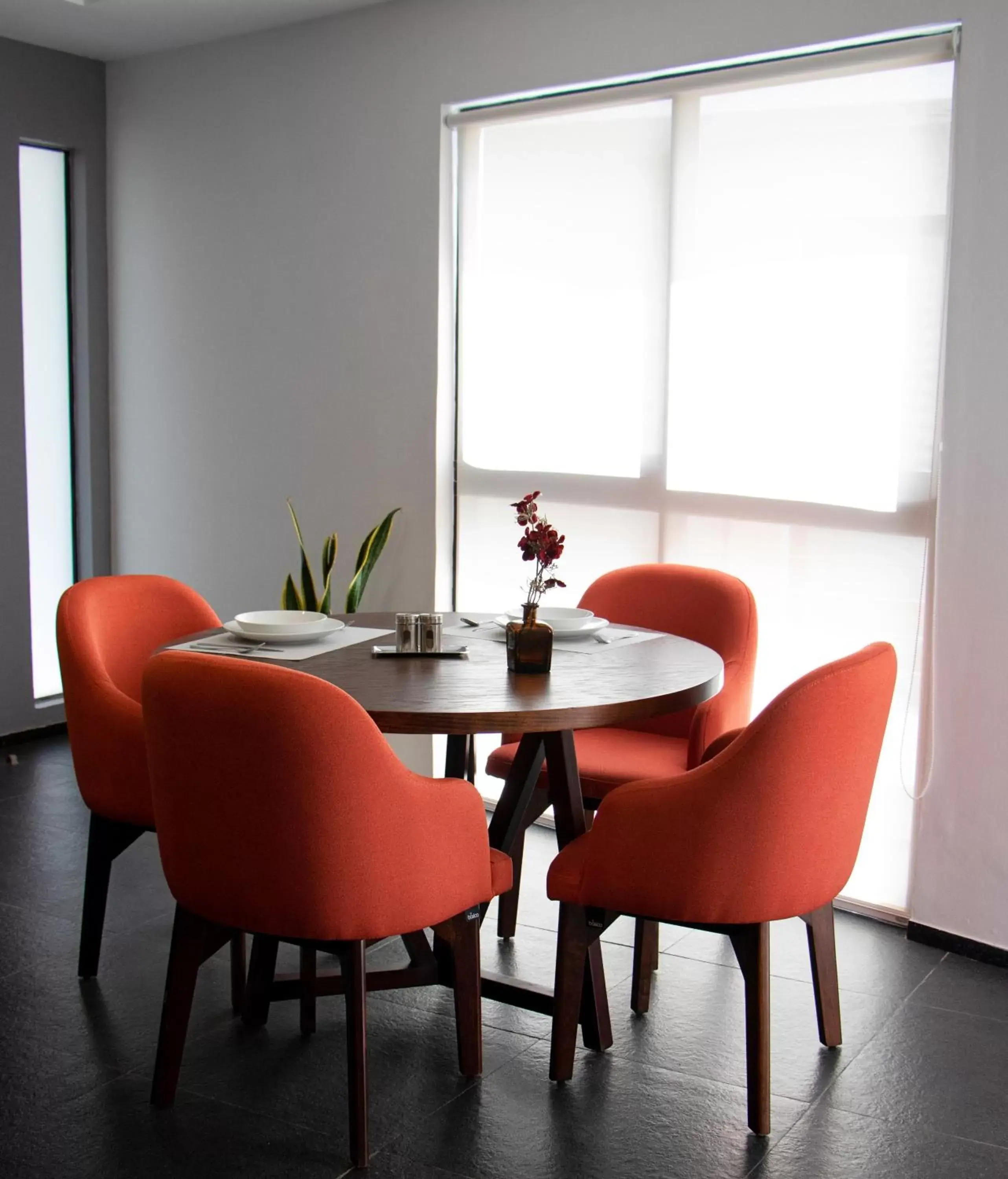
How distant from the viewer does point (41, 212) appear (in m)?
5.05

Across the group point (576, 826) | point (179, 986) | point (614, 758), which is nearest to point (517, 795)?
point (576, 826)

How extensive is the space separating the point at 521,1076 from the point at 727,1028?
505 mm

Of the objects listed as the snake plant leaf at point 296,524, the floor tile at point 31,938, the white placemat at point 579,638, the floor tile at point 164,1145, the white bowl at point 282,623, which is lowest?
the floor tile at point 164,1145

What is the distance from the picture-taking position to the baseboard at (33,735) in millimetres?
4988

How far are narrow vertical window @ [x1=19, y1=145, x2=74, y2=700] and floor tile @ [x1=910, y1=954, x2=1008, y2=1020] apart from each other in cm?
341

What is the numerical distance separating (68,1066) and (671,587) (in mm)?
1854

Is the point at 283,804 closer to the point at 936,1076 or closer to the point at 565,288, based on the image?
the point at 936,1076

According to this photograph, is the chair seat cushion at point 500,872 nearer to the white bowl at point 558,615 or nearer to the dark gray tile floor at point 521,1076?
the dark gray tile floor at point 521,1076

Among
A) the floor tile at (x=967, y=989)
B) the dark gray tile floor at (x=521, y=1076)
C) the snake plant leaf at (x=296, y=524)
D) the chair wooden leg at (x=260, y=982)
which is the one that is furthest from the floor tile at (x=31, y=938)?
the floor tile at (x=967, y=989)

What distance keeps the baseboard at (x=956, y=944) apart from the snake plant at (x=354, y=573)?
Result: 6.37ft

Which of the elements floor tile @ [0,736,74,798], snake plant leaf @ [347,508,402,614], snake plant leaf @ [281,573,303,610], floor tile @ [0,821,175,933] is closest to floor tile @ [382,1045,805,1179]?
floor tile @ [0,821,175,933]

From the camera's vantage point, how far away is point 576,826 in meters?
2.78

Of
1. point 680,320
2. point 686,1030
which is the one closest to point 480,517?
point 680,320

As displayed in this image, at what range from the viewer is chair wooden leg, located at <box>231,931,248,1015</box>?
9.50 ft
